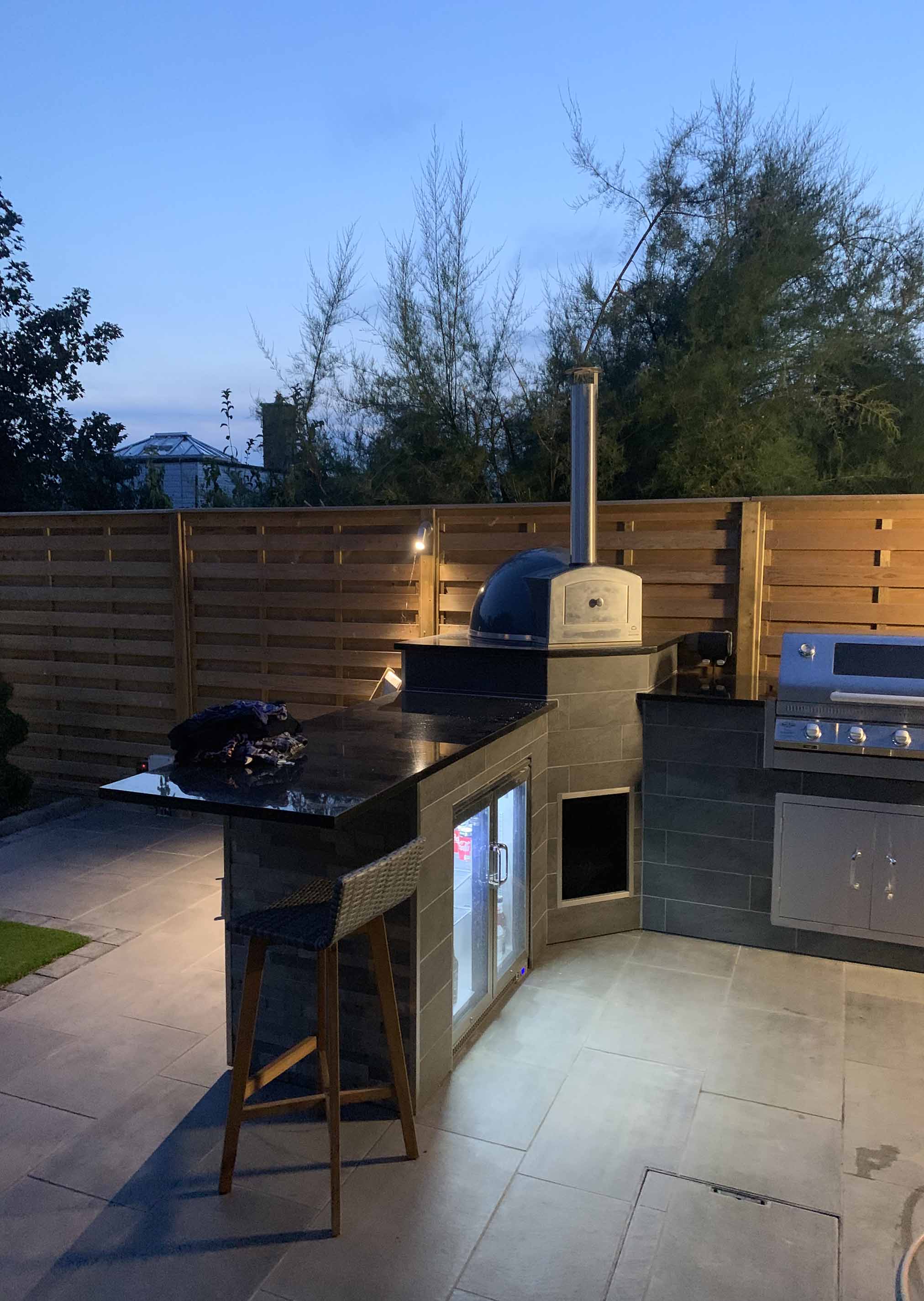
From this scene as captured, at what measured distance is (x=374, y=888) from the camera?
2520 mm

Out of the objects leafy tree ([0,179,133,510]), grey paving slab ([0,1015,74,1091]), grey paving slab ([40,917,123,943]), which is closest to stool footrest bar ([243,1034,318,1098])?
grey paving slab ([0,1015,74,1091])

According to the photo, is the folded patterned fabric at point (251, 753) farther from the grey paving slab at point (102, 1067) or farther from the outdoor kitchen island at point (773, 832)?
the outdoor kitchen island at point (773, 832)

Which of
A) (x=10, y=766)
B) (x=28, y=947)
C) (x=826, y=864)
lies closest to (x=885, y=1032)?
(x=826, y=864)

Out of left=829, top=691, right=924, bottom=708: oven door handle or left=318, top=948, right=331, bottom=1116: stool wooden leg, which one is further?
left=829, top=691, right=924, bottom=708: oven door handle

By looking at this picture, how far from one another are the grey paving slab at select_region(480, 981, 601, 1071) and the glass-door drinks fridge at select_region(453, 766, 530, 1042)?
0.30 feet

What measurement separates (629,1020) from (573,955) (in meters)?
0.63

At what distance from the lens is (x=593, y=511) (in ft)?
15.3

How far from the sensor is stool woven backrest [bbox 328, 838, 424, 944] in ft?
7.90

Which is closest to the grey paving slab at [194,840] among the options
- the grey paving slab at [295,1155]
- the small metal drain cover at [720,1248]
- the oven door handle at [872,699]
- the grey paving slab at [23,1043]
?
the grey paving slab at [23,1043]

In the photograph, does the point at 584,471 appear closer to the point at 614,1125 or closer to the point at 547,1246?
the point at 614,1125

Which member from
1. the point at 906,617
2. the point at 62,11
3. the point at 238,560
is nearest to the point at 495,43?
the point at 62,11

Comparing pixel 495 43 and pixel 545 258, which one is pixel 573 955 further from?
pixel 495 43

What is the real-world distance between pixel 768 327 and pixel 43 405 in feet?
28.9

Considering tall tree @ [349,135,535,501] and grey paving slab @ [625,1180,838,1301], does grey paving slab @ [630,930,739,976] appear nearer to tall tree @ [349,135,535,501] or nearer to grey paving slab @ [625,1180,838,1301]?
grey paving slab @ [625,1180,838,1301]
